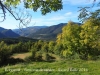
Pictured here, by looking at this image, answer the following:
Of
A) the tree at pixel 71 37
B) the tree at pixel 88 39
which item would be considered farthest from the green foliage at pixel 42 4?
the tree at pixel 71 37

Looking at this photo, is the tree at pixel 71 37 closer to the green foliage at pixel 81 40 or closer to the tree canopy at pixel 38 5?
Result: the green foliage at pixel 81 40

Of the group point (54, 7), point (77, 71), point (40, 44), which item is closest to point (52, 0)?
point (54, 7)

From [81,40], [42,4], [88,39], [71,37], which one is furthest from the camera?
[71,37]

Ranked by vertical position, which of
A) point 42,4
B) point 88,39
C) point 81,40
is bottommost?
point 81,40

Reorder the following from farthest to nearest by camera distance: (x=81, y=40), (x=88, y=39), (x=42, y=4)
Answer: (x=81, y=40) → (x=88, y=39) → (x=42, y=4)

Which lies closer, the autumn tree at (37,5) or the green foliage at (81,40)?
the autumn tree at (37,5)

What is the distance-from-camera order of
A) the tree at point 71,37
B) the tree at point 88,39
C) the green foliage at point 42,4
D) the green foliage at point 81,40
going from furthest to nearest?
1. the tree at point 71,37
2. the green foliage at point 81,40
3. the tree at point 88,39
4. the green foliage at point 42,4

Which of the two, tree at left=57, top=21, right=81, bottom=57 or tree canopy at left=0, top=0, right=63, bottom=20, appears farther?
tree at left=57, top=21, right=81, bottom=57

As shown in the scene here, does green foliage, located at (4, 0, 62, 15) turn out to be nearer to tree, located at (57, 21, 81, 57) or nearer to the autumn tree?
the autumn tree

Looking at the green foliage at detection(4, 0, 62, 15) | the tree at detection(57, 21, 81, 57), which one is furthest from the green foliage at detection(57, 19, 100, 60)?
the green foliage at detection(4, 0, 62, 15)

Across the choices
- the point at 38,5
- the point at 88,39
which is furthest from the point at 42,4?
the point at 88,39

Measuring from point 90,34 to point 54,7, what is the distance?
146 ft

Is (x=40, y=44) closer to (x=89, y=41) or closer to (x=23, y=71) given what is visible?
(x=89, y=41)

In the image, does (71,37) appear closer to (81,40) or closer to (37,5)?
(81,40)
